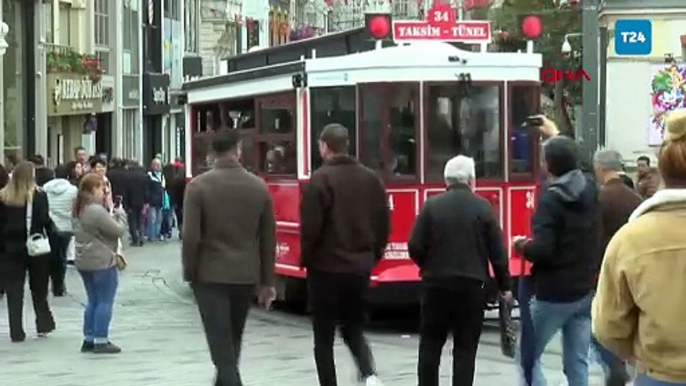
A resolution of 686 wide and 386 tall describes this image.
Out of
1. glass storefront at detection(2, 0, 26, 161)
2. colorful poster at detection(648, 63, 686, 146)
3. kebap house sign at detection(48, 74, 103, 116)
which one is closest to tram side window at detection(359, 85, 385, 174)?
colorful poster at detection(648, 63, 686, 146)

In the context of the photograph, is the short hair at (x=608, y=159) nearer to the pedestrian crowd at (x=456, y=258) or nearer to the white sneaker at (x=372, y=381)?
the pedestrian crowd at (x=456, y=258)

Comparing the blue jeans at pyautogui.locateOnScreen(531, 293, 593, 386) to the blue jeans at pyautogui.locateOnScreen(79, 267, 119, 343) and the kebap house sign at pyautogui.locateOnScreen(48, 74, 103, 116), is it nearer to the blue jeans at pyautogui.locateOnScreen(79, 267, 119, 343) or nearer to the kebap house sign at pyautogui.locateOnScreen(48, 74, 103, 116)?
the blue jeans at pyautogui.locateOnScreen(79, 267, 119, 343)

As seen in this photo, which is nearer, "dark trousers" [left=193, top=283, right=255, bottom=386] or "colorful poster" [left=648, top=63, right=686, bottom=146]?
"dark trousers" [left=193, top=283, right=255, bottom=386]

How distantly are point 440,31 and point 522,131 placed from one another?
1.35 meters

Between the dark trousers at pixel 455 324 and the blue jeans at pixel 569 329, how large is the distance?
0.36 metres

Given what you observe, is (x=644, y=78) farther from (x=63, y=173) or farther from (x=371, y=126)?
(x=371, y=126)

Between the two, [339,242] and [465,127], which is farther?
[465,127]

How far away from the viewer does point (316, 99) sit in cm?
1556

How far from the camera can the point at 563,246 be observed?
9.13 metres

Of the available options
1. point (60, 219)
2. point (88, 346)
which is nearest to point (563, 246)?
point (88, 346)

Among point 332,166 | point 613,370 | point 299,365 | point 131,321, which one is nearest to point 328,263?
point 332,166

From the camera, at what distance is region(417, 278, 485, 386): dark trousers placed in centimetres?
930

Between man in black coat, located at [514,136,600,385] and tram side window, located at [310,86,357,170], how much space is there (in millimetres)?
6086

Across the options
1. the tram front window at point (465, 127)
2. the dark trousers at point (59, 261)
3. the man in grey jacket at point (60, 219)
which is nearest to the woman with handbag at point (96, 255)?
the tram front window at point (465, 127)
